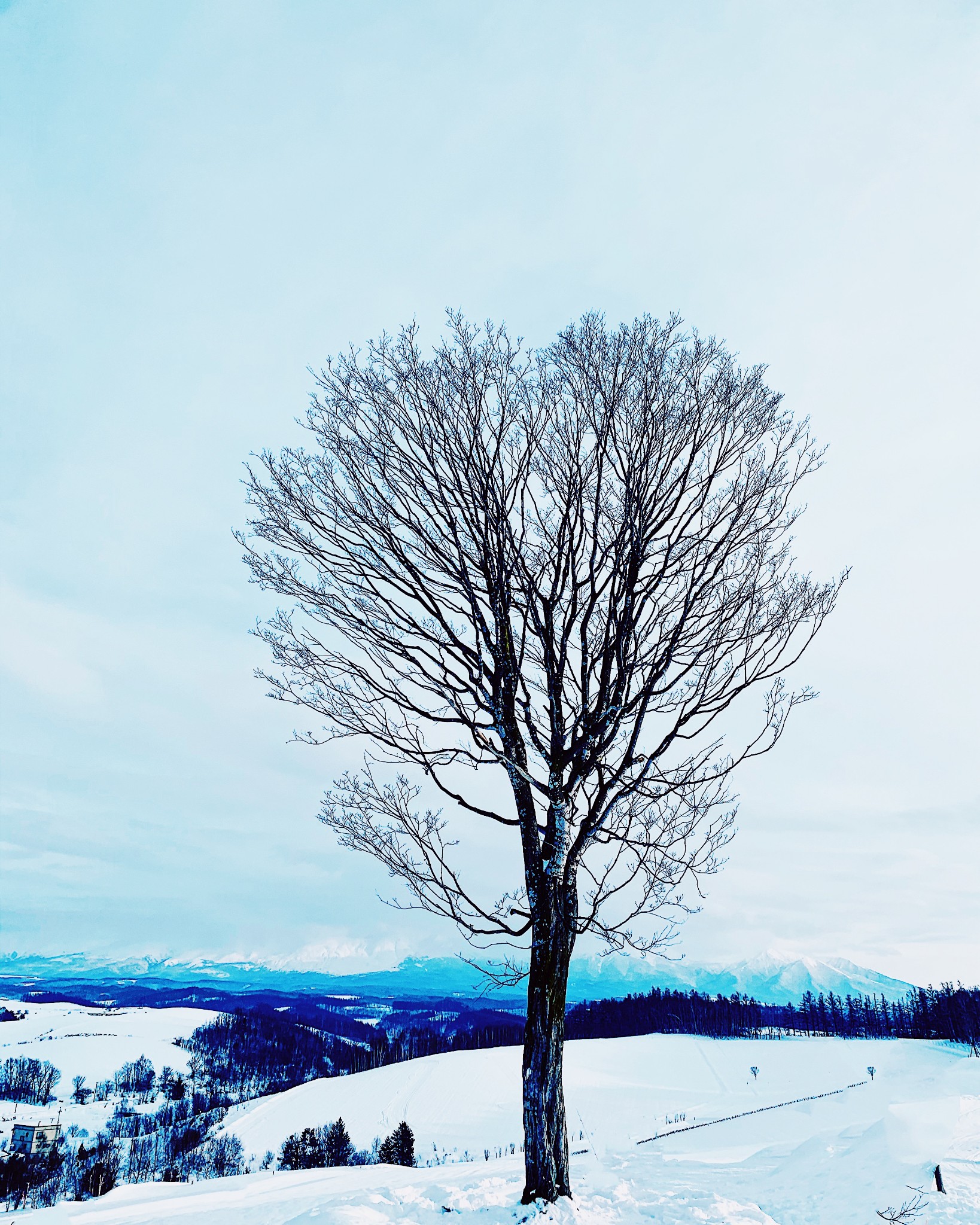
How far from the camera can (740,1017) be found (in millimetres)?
116938

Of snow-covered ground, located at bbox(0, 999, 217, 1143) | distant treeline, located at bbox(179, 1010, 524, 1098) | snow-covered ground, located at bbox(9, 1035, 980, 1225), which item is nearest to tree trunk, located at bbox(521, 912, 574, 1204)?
snow-covered ground, located at bbox(9, 1035, 980, 1225)

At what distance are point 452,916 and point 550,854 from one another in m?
1.03

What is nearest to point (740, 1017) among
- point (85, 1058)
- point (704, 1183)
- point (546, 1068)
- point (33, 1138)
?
point (33, 1138)

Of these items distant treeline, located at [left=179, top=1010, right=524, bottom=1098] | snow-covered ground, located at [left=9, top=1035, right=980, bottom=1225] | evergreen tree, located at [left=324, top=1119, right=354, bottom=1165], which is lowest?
distant treeline, located at [left=179, top=1010, right=524, bottom=1098]

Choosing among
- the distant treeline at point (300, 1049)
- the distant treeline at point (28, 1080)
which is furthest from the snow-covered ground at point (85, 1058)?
the distant treeline at point (300, 1049)

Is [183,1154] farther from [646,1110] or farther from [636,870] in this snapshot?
[636,870]

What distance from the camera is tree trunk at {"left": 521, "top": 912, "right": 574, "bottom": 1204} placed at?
17.3ft

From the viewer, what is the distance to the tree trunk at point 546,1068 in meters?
5.29

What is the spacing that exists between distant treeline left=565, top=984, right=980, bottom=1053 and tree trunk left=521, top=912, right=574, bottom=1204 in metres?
116

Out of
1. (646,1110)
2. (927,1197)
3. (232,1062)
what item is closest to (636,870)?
(927,1197)

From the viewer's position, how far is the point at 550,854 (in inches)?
239

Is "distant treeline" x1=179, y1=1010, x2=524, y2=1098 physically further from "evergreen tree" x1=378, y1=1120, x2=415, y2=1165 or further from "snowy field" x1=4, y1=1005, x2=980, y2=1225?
"snowy field" x1=4, y1=1005, x2=980, y2=1225

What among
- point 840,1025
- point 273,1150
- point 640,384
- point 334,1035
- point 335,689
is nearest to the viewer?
point 335,689

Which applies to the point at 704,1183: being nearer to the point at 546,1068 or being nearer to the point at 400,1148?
the point at 546,1068
